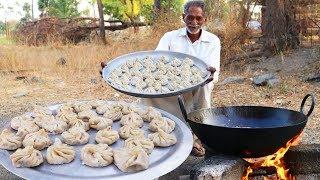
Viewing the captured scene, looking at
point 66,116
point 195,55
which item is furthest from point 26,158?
point 195,55

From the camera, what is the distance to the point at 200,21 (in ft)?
14.3

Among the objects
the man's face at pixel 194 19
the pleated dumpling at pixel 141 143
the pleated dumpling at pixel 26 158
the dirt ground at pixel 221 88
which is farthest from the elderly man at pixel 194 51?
the dirt ground at pixel 221 88

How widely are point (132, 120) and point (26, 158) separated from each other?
0.89m

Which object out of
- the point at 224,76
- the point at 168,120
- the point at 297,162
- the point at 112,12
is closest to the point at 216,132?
the point at 168,120

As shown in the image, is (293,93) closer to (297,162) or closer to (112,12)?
(297,162)

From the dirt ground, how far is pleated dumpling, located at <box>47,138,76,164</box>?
4.38m

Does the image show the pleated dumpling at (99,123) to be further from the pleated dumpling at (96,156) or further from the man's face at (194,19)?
the man's face at (194,19)

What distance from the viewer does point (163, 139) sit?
8.93 ft

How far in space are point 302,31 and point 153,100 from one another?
6380 mm

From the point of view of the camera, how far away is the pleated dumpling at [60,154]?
2436 millimetres

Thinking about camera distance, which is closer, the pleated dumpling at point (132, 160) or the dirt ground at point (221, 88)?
the pleated dumpling at point (132, 160)

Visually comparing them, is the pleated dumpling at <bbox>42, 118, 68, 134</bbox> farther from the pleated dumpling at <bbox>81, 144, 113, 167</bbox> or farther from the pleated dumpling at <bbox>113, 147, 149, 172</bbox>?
the pleated dumpling at <bbox>113, 147, 149, 172</bbox>

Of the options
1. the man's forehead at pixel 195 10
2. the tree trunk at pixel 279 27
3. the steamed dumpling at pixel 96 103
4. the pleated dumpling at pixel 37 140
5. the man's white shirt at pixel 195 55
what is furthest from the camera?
the tree trunk at pixel 279 27

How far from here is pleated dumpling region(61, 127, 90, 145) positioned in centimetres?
272
